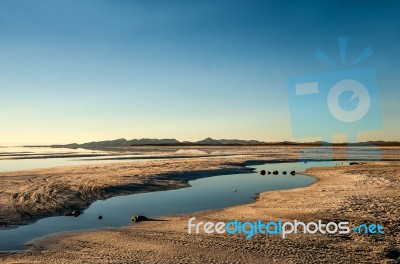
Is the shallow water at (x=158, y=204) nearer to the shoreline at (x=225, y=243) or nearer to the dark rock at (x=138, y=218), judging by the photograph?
the dark rock at (x=138, y=218)

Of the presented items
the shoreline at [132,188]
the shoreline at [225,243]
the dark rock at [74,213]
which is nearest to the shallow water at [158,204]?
the dark rock at [74,213]

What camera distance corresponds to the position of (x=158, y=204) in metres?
22.3

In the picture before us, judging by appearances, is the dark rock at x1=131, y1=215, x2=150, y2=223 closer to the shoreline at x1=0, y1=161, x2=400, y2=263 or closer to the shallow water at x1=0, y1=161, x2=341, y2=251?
the shallow water at x1=0, y1=161, x2=341, y2=251

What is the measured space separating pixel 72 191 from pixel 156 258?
50.5 ft

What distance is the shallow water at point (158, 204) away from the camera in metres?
15.8

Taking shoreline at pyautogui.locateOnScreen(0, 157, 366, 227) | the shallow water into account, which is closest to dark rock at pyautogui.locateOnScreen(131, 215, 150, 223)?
the shallow water

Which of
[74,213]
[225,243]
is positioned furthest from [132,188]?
[225,243]

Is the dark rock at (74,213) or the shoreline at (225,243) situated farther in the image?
the dark rock at (74,213)

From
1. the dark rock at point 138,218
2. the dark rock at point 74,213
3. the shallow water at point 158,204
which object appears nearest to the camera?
the shallow water at point 158,204

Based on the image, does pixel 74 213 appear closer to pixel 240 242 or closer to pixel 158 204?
pixel 158 204

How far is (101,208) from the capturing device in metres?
21.1

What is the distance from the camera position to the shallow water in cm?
1582

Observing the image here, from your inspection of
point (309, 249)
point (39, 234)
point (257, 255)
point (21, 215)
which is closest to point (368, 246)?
point (309, 249)

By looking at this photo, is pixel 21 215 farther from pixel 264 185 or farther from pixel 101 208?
pixel 264 185
